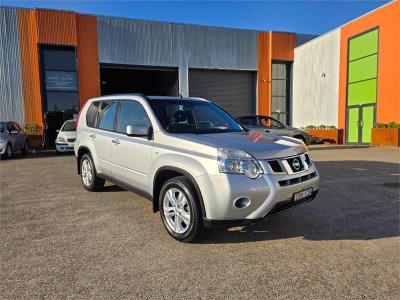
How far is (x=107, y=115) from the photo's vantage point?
5.57 metres

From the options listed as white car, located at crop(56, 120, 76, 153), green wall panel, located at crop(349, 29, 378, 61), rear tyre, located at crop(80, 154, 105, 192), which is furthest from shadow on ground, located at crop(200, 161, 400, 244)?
green wall panel, located at crop(349, 29, 378, 61)

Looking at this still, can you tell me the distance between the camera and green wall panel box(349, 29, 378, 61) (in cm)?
1784

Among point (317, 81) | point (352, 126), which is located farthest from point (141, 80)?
point (352, 126)

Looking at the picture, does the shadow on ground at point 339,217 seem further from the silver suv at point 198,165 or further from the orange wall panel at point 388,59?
the orange wall panel at point 388,59

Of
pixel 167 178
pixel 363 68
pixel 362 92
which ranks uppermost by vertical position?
pixel 363 68

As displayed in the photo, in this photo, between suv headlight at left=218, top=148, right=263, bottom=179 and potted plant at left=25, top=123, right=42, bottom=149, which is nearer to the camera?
suv headlight at left=218, top=148, right=263, bottom=179

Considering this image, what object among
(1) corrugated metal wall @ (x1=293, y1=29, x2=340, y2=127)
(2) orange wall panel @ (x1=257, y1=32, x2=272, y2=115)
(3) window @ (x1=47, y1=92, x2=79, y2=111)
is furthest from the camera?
(2) orange wall panel @ (x1=257, y1=32, x2=272, y2=115)

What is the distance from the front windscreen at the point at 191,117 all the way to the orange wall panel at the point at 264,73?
20.2m

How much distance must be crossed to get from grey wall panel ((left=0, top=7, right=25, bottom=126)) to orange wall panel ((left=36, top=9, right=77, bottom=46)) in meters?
1.37

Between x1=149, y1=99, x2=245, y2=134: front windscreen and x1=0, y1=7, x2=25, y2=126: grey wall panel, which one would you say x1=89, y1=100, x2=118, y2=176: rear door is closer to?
x1=149, y1=99, x2=245, y2=134: front windscreen

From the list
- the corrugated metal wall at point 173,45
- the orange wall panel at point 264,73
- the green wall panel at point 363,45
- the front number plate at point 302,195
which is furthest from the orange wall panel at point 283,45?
the front number plate at point 302,195

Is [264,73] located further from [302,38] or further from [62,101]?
[62,101]

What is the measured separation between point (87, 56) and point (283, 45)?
47.6 ft

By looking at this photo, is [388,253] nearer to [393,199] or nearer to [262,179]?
[262,179]
